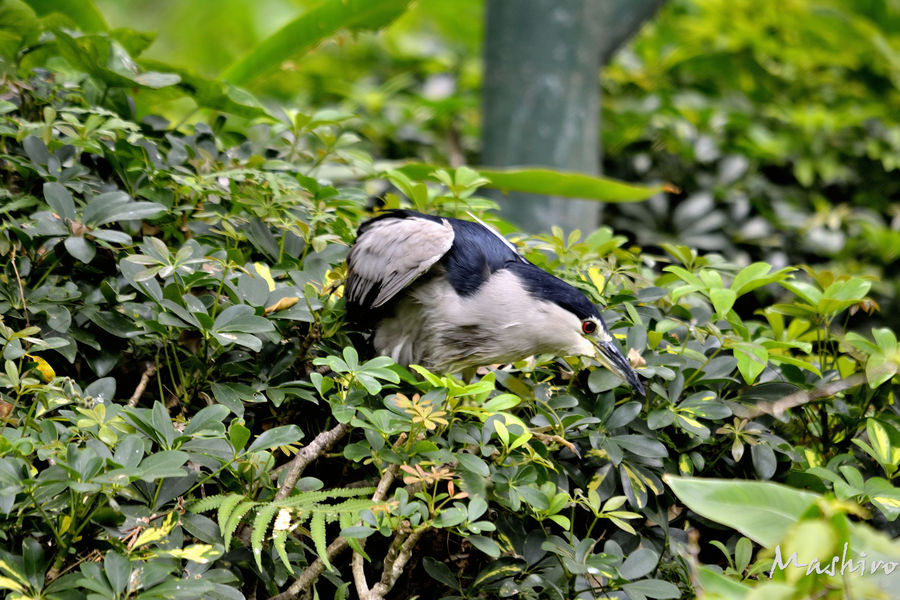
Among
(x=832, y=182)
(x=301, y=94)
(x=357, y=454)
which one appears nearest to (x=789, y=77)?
(x=832, y=182)

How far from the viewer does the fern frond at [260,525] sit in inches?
55.5

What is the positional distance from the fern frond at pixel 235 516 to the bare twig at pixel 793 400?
1.06 meters

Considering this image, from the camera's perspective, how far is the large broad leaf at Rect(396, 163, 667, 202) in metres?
2.96

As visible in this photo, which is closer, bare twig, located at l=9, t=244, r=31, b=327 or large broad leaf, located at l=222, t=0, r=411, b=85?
bare twig, located at l=9, t=244, r=31, b=327

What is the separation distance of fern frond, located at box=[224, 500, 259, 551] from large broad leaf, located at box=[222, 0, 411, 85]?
2.01 m

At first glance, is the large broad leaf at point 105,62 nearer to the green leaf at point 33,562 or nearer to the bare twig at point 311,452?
the bare twig at point 311,452

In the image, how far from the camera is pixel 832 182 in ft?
14.6

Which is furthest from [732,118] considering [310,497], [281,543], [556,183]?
[281,543]

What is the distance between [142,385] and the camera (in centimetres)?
176

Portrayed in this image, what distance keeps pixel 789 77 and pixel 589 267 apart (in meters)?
3.58

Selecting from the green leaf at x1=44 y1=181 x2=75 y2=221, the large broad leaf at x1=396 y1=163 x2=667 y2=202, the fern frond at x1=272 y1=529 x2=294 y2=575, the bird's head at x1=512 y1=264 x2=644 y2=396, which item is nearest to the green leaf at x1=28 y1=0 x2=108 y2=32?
the large broad leaf at x1=396 y1=163 x2=667 y2=202

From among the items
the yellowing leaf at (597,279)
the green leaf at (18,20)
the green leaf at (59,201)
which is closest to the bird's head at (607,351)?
the yellowing leaf at (597,279)

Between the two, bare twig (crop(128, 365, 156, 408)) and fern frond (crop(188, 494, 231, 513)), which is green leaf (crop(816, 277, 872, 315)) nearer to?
fern frond (crop(188, 494, 231, 513))

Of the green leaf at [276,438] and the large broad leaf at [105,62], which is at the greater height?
the large broad leaf at [105,62]
